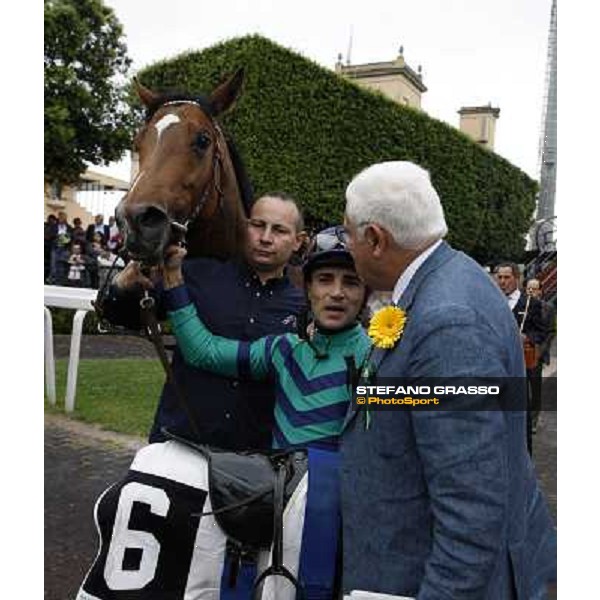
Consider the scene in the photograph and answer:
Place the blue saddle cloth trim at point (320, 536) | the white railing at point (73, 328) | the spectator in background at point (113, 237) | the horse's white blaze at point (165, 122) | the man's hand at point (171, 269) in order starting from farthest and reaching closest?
the white railing at point (73, 328) < the spectator in background at point (113, 237) < the horse's white blaze at point (165, 122) < the man's hand at point (171, 269) < the blue saddle cloth trim at point (320, 536)

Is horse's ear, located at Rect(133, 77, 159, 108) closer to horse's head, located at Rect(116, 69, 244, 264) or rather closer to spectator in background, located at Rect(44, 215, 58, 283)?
horse's head, located at Rect(116, 69, 244, 264)

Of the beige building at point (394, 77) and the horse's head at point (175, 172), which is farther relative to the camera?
the beige building at point (394, 77)

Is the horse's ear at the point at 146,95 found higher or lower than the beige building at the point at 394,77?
lower

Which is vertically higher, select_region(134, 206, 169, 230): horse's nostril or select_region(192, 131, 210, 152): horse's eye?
select_region(192, 131, 210, 152): horse's eye

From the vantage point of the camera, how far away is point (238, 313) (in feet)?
5.31

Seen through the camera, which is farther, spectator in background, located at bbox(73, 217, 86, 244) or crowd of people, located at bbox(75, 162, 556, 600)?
spectator in background, located at bbox(73, 217, 86, 244)

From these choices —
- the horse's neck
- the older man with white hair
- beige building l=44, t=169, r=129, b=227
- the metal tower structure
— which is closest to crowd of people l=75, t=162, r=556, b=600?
the older man with white hair

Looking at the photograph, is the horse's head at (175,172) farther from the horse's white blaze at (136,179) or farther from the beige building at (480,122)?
the beige building at (480,122)


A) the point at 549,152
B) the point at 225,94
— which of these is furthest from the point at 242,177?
the point at 549,152

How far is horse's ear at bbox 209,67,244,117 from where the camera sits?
5.82 feet

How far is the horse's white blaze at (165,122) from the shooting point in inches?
65.8

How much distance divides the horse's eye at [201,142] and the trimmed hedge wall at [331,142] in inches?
6.6

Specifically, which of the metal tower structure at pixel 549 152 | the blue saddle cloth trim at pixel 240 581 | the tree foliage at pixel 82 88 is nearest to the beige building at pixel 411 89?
the metal tower structure at pixel 549 152

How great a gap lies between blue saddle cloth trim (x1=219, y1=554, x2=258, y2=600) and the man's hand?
581 mm
